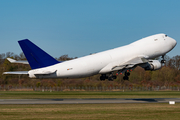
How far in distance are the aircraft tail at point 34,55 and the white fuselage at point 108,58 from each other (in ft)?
2.36

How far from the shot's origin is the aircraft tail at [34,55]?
3962 centimetres

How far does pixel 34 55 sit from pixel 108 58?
10.8m

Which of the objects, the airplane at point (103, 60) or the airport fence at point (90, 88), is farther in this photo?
the airport fence at point (90, 88)

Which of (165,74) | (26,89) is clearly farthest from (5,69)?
(165,74)

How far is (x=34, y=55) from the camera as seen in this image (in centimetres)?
3988

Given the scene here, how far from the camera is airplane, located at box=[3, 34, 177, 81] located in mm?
40031

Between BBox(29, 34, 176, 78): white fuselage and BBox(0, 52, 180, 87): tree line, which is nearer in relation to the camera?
BBox(29, 34, 176, 78): white fuselage

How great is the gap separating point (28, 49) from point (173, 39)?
2384 centimetres

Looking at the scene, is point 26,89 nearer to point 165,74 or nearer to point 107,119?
point 165,74

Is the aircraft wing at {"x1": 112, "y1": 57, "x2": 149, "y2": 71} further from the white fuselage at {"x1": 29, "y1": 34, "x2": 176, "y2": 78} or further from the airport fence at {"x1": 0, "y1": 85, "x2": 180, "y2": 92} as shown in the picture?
the airport fence at {"x1": 0, "y1": 85, "x2": 180, "y2": 92}

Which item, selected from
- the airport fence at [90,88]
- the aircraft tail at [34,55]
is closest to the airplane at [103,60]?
the aircraft tail at [34,55]

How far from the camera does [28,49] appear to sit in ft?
130

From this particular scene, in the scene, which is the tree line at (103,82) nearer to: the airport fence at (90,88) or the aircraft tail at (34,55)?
the airport fence at (90,88)

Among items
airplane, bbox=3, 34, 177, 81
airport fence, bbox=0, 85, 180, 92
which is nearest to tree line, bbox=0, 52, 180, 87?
airport fence, bbox=0, 85, 180, 92
